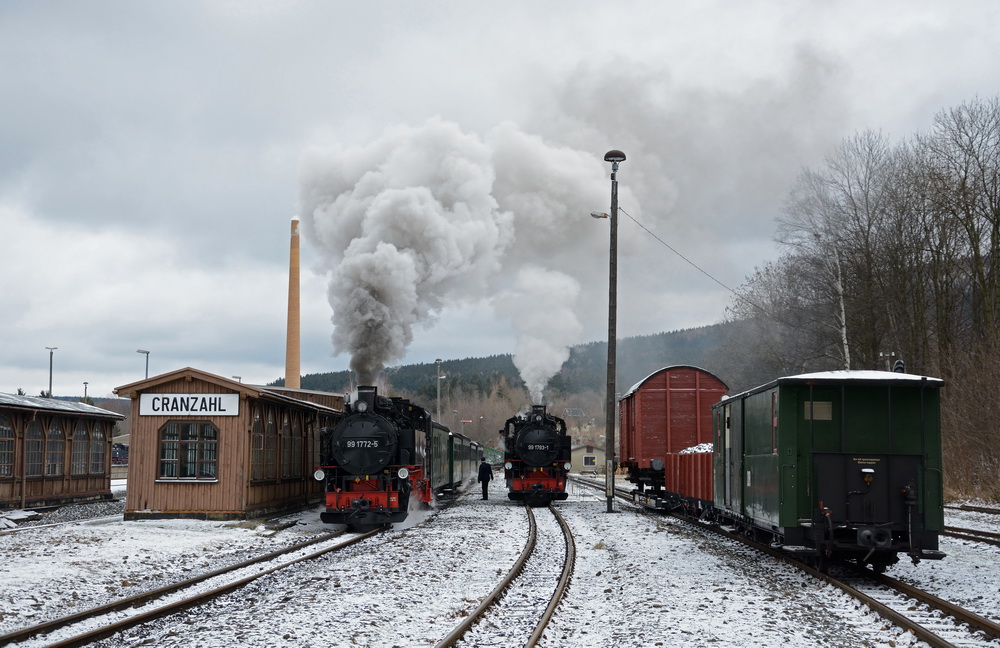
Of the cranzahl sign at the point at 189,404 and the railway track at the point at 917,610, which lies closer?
the railway track at the point at 917,610

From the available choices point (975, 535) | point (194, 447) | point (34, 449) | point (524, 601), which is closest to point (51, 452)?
point (34, 449)

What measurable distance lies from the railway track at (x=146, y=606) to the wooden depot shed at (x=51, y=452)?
37.7 feet

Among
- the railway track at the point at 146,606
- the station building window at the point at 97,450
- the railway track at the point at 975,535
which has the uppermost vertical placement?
the station building window at the point at 97,450

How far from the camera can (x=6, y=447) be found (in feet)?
68.5

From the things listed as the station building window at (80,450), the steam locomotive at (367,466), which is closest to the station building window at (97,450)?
the station building window at (80,450)

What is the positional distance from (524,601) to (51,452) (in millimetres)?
18571

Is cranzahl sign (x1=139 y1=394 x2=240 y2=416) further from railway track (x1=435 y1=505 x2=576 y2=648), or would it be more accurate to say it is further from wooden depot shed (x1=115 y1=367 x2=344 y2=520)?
railway track (x1=435 y1=505 x2=576 y2=648)

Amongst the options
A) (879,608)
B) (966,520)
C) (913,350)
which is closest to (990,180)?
(913,350)

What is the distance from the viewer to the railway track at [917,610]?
7.29 meters

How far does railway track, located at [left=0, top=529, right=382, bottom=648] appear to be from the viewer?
743cm

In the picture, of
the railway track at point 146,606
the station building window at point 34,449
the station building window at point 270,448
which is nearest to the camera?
the railway track at point 146,606

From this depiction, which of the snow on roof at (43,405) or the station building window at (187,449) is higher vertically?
the snow on roof at (43,405)

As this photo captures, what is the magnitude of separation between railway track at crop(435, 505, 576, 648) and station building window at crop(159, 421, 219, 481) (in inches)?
318

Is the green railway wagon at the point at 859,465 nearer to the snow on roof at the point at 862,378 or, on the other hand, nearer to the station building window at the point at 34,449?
the snow on roof at the point at 862,378
